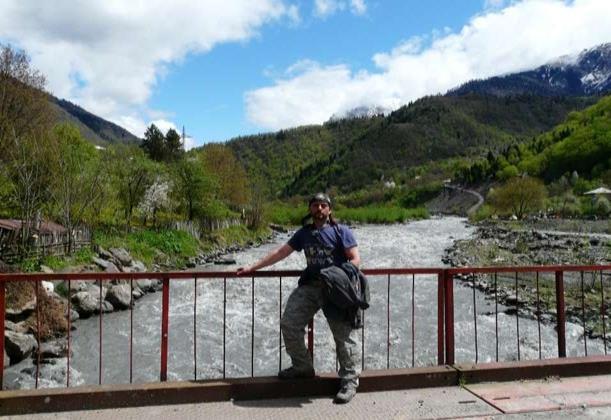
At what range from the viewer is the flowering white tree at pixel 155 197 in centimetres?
3816

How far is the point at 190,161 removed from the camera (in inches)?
1629

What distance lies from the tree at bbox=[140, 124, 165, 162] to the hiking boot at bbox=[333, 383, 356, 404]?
185ft

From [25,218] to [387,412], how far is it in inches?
798

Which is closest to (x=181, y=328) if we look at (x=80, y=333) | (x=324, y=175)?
(x=80, y=333)

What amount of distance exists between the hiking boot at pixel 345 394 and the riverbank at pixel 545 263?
2209 mm

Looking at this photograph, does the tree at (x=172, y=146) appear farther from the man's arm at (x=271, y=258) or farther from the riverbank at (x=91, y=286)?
the man's arm at (x=271, y=258)

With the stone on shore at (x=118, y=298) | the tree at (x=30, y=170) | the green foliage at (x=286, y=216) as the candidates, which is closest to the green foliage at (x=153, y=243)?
the tree at (x=30, y=170)

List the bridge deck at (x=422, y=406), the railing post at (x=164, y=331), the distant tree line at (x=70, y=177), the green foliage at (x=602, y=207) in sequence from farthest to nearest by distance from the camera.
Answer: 1. the green foliage at (x=602, y=207)
2. the distant tree line at (x=70, y=177)
3. the railing post at (x=164, y=331)
4. the bridge deck at (x=422, y=406)

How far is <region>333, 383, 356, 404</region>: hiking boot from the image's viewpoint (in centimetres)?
487

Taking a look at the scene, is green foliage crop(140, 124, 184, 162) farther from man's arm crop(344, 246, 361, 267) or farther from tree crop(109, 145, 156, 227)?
man's arm crop(344, 246, 361, 267)

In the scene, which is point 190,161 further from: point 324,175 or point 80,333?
point 324,175

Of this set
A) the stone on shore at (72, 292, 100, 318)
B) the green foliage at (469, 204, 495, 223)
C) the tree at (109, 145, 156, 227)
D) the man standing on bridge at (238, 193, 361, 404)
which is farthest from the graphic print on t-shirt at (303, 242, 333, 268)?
the green foliage at (469, 204, 495, 223)

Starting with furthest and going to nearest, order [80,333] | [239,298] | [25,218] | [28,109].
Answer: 1. [28,109]
2. [25,218]
3. [239,298]
4. [80,333]

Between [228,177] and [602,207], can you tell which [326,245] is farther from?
[602,207]
